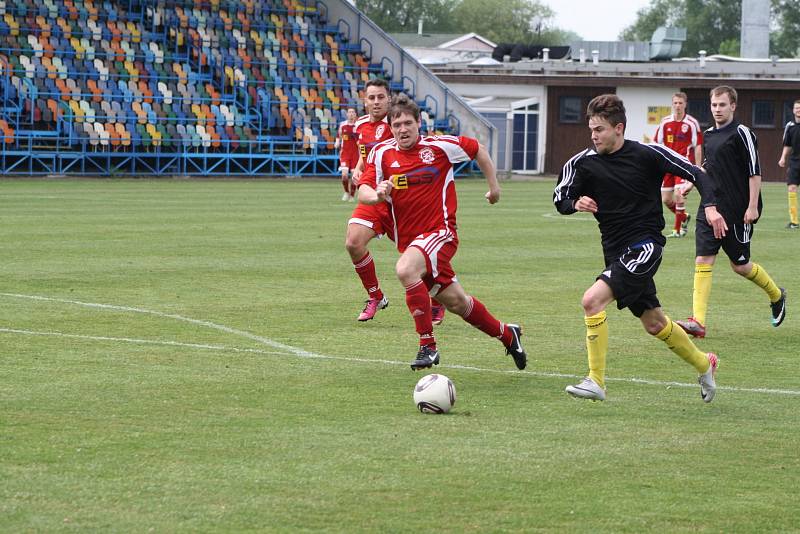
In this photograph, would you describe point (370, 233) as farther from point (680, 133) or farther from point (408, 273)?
point (680, 133)

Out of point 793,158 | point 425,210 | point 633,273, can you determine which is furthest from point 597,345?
point 793,158

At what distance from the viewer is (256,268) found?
14.3 metres

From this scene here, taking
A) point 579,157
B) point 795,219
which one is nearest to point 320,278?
point 579,157

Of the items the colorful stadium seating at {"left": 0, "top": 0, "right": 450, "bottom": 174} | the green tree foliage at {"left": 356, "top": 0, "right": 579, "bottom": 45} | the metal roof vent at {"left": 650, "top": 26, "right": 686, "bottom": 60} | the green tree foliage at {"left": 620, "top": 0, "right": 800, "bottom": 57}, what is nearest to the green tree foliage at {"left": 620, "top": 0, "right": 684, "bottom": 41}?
the green tree foliage at {"left": 620, "top": 0, "right": 800, "bottom": 57}

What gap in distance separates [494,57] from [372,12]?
5860 centimetres

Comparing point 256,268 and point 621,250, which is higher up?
point 621,250

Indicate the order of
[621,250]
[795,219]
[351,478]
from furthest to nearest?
1. [795,219]
2. [621,250]
3. [351,478]

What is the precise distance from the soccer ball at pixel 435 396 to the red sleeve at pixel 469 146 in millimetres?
2395

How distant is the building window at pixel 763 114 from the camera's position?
47.1 m

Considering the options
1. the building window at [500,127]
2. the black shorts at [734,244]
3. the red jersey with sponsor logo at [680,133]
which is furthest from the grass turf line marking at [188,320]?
the building window at [500,127]

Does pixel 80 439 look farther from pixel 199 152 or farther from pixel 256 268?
pixel 199 152

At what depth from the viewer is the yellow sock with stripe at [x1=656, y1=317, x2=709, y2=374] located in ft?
24.6

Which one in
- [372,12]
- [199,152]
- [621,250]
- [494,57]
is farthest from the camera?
[372,12]

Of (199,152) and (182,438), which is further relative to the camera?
(199,152)
